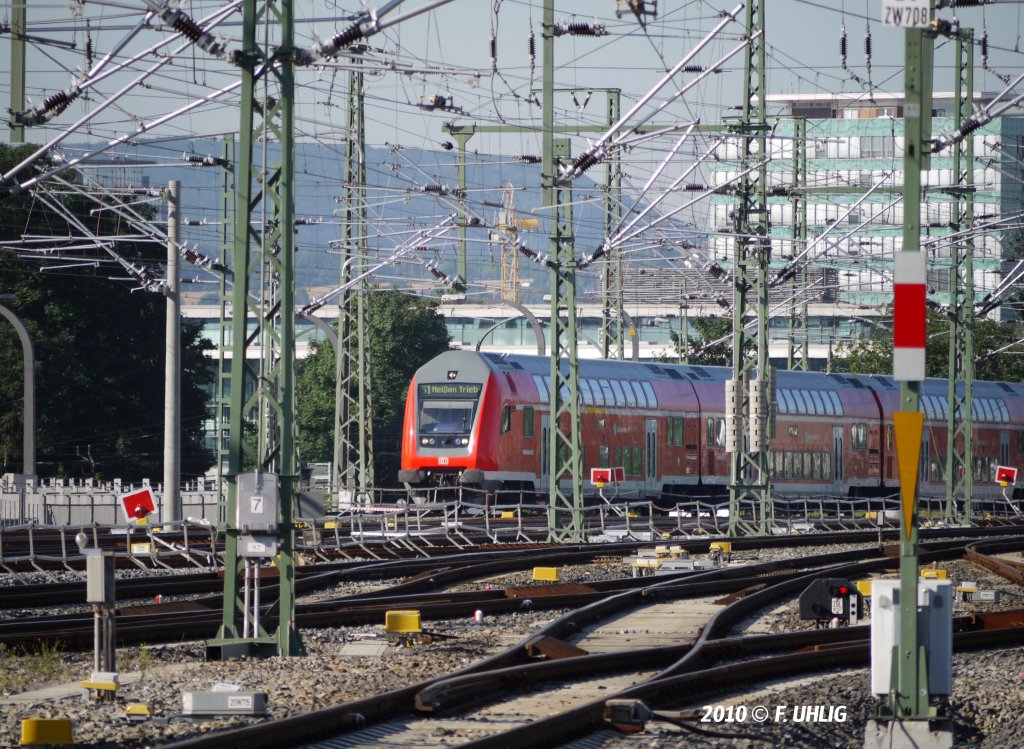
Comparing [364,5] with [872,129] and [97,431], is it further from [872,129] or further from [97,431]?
[872,129]

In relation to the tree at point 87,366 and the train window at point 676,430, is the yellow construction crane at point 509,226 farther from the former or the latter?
the tree at point 87,366

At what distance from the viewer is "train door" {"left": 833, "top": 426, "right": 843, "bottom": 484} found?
52.6 metres

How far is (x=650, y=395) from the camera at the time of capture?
4731 cm

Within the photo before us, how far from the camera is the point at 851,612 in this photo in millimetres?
18094

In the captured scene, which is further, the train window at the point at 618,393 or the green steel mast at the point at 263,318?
the train window at the point at 618,393

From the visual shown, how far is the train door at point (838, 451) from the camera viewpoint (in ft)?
173

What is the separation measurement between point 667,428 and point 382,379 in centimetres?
3611

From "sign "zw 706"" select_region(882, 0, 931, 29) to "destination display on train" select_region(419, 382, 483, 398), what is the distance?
3182 cm

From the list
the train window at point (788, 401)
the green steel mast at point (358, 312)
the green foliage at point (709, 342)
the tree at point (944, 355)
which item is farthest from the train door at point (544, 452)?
the tree at point (944, 355)

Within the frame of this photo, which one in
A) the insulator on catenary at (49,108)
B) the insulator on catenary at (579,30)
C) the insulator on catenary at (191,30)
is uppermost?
the insulator on catenary at (579,30)

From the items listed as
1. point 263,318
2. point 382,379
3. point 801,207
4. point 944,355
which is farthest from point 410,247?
point 944,355

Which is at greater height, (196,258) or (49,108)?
(49,108)

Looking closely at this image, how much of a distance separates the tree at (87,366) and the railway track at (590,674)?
41133 millimetres

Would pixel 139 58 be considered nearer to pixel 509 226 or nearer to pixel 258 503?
pixel 258 503
